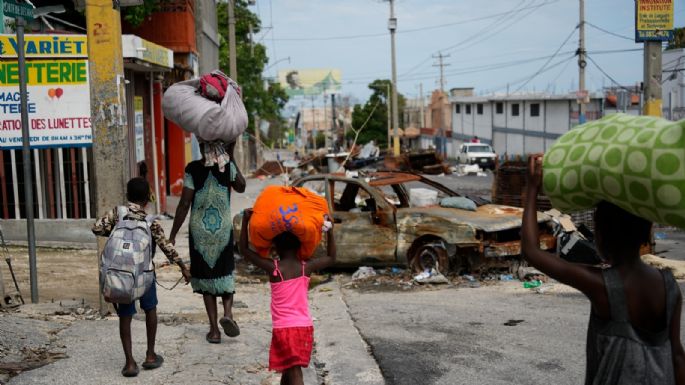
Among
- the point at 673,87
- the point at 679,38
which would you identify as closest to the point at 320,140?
the point at 673,87

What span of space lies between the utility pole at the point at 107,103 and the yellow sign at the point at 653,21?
16.9 meters

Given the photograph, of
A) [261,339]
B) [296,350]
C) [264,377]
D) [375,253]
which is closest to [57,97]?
[375,253]

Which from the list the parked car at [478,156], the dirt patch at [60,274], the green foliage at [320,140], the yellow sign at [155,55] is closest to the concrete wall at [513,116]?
the parked car at [478,156]

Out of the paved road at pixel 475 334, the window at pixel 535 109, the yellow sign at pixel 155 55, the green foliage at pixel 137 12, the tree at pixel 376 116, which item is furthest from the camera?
the tree at pixel 376 116

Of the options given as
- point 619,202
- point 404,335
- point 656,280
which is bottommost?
point 404,335

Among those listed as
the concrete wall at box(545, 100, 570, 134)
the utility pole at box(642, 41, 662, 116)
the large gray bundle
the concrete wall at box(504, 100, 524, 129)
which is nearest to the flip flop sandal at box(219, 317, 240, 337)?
the large gray bundle

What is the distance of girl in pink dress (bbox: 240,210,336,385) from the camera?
451 cm

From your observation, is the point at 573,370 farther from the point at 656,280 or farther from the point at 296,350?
the point at 656,280

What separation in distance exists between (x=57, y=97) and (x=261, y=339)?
272 inches

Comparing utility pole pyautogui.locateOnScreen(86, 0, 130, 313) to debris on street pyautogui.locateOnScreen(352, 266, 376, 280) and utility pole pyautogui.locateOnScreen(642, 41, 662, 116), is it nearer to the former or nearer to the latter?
debris on street pyautogui.locateOnScreen(352, 266, 376, 280)

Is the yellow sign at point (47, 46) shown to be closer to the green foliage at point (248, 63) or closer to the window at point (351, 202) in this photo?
the window at point (351, 202)

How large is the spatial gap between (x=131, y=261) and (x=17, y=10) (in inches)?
115

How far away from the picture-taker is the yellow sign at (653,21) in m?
20.2

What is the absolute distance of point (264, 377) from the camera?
18.4 ft
